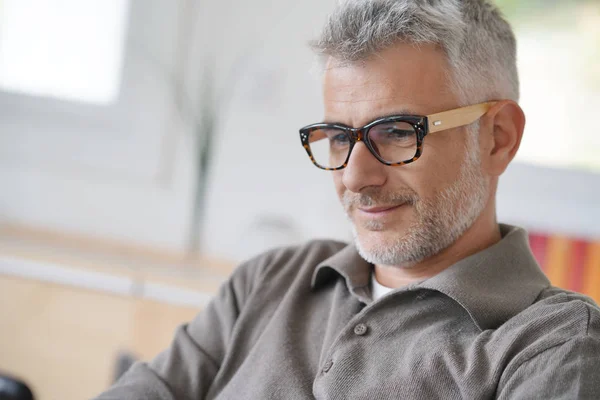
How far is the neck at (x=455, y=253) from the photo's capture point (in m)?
1.29

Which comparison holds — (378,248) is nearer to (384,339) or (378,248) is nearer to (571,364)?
(384,339)

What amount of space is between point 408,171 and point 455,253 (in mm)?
198

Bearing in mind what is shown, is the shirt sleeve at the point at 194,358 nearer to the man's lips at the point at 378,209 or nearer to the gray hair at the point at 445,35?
the man's lips at the point at 378,209

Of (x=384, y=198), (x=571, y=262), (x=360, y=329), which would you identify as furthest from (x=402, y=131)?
(x=571, y=262)

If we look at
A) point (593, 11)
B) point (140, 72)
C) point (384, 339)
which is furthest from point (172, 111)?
point (384, 339)

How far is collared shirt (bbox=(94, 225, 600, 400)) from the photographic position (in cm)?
100

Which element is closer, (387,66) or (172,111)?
(387,66)

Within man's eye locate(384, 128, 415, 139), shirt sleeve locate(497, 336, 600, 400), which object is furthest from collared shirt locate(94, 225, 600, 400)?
man's eye locate(384, 128, 415, 139)

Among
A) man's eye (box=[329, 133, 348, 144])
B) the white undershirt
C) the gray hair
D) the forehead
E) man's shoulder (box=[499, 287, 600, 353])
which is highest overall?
the gray hair

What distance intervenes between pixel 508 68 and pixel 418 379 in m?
0.62

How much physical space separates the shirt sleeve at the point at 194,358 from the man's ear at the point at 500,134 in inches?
21.1

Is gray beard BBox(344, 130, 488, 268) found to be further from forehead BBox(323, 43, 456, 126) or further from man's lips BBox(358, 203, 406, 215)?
forehead BBox(323, 43, 456, 126)

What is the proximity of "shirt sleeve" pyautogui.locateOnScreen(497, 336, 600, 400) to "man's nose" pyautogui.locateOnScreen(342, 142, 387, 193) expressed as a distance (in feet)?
1.33

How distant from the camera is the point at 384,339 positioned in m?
1.15
